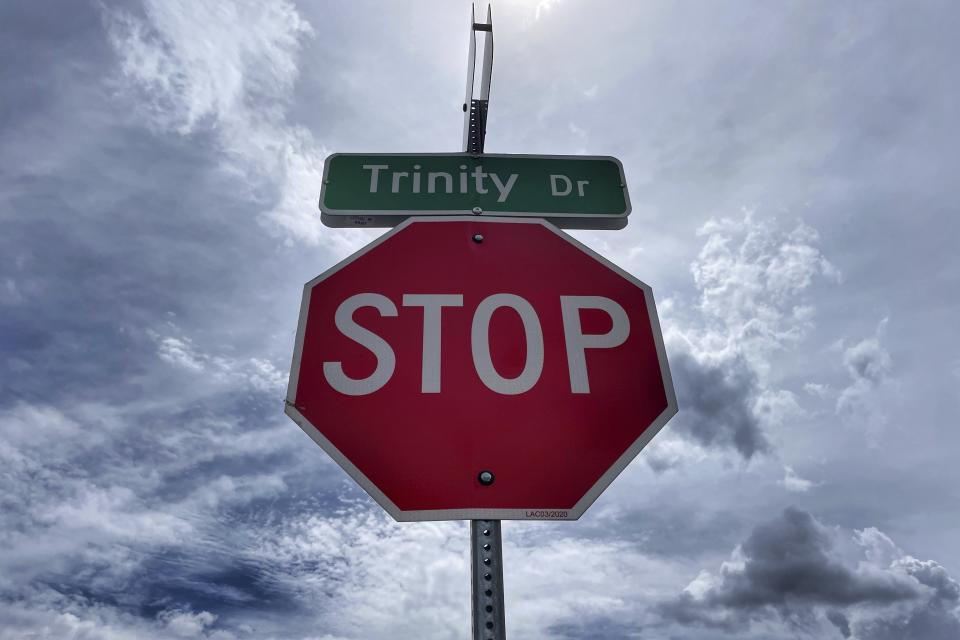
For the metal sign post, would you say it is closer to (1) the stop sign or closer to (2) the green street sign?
(1) the stop sign

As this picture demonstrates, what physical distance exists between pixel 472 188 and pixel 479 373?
1.03 metres

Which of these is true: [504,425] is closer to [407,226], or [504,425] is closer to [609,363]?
[609,363]

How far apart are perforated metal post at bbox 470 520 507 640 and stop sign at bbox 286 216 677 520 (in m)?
0.07

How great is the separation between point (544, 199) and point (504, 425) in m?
1.20

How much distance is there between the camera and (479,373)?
1938mm

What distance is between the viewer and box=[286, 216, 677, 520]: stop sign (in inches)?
68.1

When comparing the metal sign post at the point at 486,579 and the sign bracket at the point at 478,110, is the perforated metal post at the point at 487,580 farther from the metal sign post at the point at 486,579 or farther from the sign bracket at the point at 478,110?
the sign bracket at the point at 478,110

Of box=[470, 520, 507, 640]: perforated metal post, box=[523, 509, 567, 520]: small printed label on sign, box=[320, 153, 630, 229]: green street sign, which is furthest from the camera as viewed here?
box=[320, 153, 630, 229]: green street sign

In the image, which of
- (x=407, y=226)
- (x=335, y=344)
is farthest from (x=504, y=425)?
(x=407, y=226)

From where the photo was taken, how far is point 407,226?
2359mm

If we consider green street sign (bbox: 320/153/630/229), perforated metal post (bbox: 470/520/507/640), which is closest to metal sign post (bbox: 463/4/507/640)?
perforated metal post (bbox: 470/520/507/640)

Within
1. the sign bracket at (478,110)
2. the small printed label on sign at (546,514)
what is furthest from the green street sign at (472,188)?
the small printed label on sign at (546,514)

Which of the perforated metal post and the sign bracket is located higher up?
the sign bracket

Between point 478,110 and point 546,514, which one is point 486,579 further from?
point 478,110
